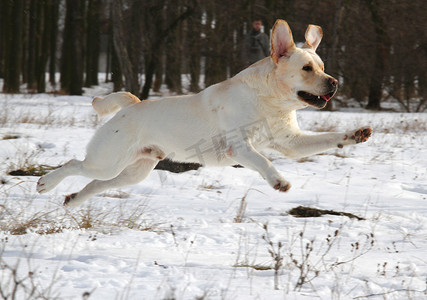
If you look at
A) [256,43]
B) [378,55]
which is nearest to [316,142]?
[256,43]

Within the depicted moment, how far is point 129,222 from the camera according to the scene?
5.01 metres

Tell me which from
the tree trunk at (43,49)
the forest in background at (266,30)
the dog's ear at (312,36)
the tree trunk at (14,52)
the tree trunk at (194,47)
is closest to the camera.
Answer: the dog's ear at (312,36)

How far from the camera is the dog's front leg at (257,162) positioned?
371 centimetres

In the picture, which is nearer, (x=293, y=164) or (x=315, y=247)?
(x=315, y=247)

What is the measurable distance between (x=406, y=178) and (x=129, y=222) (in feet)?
16.2

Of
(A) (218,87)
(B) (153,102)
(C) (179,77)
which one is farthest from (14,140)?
(C) (179,77)

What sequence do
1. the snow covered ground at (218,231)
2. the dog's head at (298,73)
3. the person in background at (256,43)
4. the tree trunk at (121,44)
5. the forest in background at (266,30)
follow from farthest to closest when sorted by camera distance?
1. the forest in background at (266,30)
2. the tree trunk at (121,44)
3. the person in background at (256,43)
4. the dog's head at (298,73)
5. the snow covered ground at (218,231)

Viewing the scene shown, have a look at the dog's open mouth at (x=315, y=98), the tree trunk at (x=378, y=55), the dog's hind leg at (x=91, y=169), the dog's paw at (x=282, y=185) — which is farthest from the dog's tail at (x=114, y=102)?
the tree trunk at (x=378, y=55)

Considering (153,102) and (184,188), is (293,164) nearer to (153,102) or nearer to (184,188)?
(184,188)

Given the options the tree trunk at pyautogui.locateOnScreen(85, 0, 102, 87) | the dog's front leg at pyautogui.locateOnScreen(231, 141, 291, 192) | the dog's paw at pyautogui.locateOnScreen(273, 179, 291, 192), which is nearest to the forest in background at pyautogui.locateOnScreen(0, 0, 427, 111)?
the tree trunk at pyautogui.locateOnScreen(85, 0, 102, 87)

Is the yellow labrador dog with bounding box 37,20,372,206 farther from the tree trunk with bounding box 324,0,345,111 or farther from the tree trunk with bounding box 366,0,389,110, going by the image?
the tree trunk with bounding box 366,0,389,110

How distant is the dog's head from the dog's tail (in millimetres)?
1458

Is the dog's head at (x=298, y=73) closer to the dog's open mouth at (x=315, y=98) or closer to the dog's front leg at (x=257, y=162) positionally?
the dog's open mouth at (x=315, y=98)

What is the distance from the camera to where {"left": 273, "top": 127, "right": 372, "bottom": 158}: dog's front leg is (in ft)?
13.3
